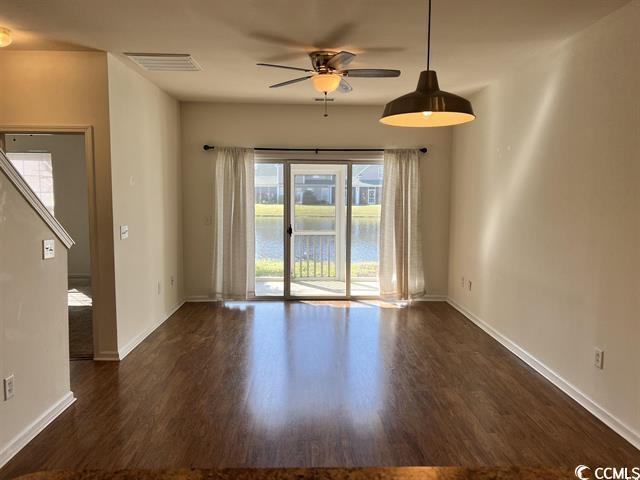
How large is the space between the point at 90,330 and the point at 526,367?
13.8 feet

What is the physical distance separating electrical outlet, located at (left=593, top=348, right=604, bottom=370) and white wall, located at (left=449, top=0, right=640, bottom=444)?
3 cm

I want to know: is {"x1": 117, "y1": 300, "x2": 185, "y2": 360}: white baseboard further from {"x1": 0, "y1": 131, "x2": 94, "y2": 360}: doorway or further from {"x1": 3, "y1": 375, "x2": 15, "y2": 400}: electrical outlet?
{"x1": 0, "y1": 131, "x2": 94, "y2": 360}: doorway

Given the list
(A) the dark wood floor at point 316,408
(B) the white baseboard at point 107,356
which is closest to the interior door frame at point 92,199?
(B) the white baseboard at point 107,356

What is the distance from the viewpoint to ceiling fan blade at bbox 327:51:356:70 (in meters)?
3.19

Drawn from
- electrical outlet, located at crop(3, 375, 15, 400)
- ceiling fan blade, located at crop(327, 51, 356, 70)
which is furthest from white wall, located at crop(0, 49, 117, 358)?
ceiling fan blade, located at crop(327, 51, 356, 70)

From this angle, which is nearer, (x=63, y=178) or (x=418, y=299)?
(x=418, y=299)

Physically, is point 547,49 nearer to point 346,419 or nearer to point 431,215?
point 431,215

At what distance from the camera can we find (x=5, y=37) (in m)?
3.14

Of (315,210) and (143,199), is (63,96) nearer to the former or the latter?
(143,199)

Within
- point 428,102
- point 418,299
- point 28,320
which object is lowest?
point 418,299

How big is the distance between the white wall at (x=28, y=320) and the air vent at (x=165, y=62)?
1.77 m

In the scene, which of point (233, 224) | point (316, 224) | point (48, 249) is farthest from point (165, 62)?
point (316, 224)

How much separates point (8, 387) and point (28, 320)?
0.38 meters

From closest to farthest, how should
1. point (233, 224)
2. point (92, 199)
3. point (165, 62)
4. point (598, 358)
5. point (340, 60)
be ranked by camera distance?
1. point (598, 358)
2. point (340, 60)
3. point (92, 199)
4. point (165, 62)
5. point (233, 224)
